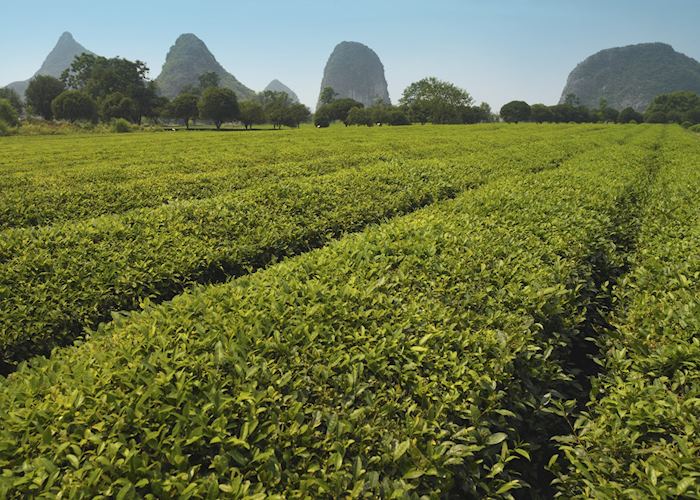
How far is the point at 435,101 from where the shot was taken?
113125mm

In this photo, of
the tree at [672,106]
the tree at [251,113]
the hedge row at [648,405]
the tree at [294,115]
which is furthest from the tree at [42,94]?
the tree at [672,106]

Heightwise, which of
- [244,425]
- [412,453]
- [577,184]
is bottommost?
[412,453]

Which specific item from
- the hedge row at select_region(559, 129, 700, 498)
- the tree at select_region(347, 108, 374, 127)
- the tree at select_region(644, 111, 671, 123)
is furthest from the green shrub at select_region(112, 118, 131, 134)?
the tree at select_region(644, 111, 671, 123)

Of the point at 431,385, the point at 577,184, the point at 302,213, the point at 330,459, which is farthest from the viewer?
the point at 577,184

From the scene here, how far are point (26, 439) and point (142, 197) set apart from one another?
11554 mm

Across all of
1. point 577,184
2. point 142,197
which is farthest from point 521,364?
point 142,197

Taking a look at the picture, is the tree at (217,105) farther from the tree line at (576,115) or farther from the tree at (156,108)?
the tree line at (576,115)

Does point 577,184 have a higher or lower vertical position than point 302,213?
higher

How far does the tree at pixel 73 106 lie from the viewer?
8262 cm

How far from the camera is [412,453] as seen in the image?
102 inches

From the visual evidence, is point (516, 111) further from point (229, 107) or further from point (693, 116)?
point (229, 107)

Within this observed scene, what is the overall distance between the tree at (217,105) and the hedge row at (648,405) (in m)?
96.9

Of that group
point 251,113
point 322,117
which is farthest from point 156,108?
point 322,117

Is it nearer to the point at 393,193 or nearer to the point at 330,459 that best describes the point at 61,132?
the point at 393,193
